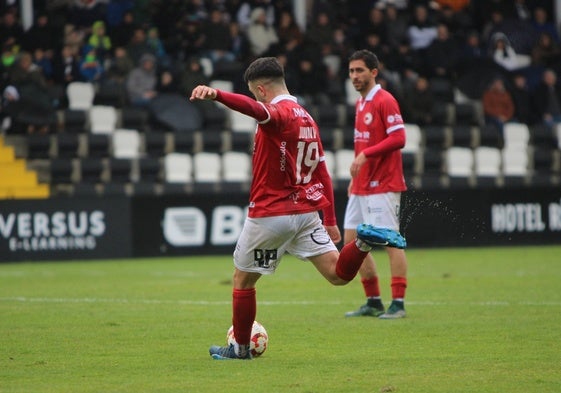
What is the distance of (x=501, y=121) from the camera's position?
2511 cm

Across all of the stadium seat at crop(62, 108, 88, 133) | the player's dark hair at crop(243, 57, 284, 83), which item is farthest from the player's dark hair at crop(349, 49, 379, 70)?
the stadium seat at crop(62, 108, 88, 133)

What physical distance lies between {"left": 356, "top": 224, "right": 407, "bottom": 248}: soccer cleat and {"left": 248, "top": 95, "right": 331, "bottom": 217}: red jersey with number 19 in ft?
1.36

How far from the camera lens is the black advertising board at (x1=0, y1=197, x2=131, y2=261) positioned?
1914cm

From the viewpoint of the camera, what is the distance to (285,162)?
8.36 meters

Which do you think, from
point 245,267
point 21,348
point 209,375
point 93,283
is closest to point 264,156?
point 245,267

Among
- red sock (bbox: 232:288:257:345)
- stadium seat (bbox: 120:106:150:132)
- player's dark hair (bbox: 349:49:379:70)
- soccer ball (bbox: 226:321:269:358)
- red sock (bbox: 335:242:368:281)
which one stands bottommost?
soccer ball (bbox: 226:321:269:358)

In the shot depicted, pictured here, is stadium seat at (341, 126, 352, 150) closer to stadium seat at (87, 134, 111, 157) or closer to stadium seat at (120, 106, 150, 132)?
stadium seat at (120, 106, 150, 132)

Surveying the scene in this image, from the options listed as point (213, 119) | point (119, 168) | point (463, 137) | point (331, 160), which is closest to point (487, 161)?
point (463, 137)

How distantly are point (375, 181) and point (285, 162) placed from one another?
124 inches

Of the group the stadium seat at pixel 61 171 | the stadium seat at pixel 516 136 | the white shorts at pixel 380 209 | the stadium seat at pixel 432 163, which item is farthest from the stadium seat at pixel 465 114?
the white shorts at pixel 380 209

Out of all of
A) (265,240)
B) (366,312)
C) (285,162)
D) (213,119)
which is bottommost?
(366,312)

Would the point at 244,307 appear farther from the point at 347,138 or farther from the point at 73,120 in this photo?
the point at 347,138

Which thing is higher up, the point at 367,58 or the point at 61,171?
the point at 367,58

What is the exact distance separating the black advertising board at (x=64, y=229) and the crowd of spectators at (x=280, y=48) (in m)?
3.06
